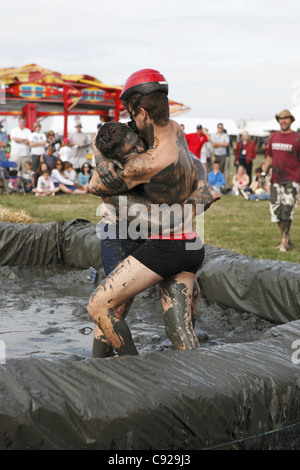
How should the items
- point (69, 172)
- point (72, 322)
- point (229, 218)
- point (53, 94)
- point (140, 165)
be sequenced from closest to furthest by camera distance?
point (140, 165) → point (72, 322) → point (229, 218) → point (69, 172) → point (53, 94)

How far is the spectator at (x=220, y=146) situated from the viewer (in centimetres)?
1752

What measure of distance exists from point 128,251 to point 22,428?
1.56 meters

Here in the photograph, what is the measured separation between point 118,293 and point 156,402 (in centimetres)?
81

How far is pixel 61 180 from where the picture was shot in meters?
15.7

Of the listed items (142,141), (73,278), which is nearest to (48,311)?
(73,278)

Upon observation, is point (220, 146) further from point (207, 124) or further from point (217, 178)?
point (207, 124)

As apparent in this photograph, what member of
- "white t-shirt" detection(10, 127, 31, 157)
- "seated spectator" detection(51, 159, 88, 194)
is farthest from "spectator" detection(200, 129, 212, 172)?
"white t-shirt" detection(10, 127, 31, 157)

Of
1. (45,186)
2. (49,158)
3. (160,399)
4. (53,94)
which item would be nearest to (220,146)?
(49,158)

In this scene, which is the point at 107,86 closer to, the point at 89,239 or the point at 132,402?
the point at 89,239

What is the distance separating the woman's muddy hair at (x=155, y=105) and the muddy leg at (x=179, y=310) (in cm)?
86

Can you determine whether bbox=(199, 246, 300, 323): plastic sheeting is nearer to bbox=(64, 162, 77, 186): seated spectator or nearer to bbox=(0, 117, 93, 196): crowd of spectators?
bbox=(0, 117, 93, 196): crowd of spectators

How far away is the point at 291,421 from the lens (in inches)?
119

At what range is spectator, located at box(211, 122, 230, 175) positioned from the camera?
1752 centimetres

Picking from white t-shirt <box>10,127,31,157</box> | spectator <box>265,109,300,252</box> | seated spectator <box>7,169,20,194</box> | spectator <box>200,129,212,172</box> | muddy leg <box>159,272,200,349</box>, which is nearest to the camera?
muddy leg <box>159,272,200,349</box>
